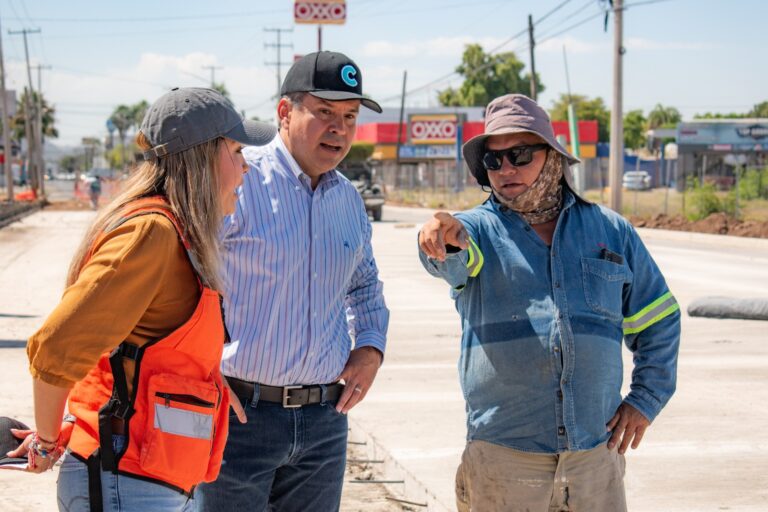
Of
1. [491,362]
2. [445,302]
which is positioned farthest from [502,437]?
[445,302]

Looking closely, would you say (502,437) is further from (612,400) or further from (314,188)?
(314,188)

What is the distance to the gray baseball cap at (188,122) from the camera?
8.92 feet

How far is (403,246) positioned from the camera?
84.6 ft

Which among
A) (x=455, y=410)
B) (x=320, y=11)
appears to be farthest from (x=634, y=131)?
(x=455, y=410)

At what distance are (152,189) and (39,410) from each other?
643 millimetres

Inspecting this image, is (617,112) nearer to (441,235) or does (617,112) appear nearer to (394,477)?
(394,477)

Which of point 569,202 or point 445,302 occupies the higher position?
point 569,202

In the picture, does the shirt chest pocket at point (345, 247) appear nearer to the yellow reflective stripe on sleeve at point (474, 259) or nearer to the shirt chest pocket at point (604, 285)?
the yellow reflective stripe on sleeve at point (474, 259)

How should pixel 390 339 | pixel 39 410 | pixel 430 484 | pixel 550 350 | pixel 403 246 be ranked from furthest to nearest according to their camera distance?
pixel 403 246 < pixel 390 339 < pixel 430 484 < pixel 550 350 < pixel 39 410

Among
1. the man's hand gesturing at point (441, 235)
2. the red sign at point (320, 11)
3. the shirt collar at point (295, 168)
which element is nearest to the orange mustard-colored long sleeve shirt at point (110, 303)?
the man's hand gesturing at point (441, 235)

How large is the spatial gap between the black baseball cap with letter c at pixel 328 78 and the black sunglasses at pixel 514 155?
51 cm

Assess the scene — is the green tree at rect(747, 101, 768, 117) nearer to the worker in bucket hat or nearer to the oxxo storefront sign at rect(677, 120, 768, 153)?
the oxxo storefront sign at rect(677, 120, 768, 153)

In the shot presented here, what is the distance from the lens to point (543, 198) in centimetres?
361

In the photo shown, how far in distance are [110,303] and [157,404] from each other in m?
0.29
